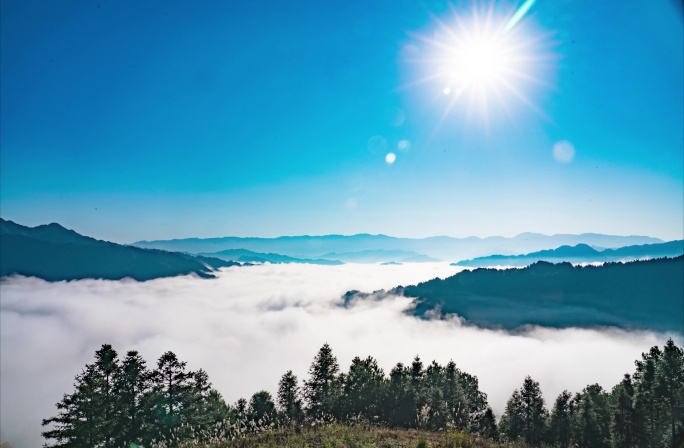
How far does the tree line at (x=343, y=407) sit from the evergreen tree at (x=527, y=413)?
0.14 metres

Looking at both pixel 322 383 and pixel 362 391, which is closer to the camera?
pixel 322 383

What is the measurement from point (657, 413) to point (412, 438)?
34.4m

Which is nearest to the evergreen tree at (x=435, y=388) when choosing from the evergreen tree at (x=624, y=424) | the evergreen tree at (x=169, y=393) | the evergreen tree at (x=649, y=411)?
the evergreen tree at (x=624, y=424)

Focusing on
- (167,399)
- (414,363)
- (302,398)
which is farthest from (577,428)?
(167,399)

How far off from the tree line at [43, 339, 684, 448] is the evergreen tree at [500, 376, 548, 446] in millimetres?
142

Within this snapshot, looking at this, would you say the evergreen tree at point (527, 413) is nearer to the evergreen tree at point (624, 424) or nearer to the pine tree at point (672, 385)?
the evergreen tree at point (624, 424)

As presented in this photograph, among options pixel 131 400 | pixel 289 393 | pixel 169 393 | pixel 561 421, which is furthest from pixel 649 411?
pixel 131 400

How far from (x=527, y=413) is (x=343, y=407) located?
23947 millimetres

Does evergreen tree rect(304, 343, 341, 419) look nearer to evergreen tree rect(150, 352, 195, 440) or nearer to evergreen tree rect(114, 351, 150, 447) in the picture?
evergreen tree rect(150, 352, 195, 440)

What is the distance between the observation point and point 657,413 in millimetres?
31781

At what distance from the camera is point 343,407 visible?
121ft

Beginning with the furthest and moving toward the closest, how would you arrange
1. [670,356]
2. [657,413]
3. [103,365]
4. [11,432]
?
[11,432]
[657,413]
[670,356]
[103,365]

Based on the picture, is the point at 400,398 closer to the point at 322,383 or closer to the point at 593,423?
the point at 322,383

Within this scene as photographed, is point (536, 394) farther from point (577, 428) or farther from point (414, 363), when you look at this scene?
point (414, 363)
